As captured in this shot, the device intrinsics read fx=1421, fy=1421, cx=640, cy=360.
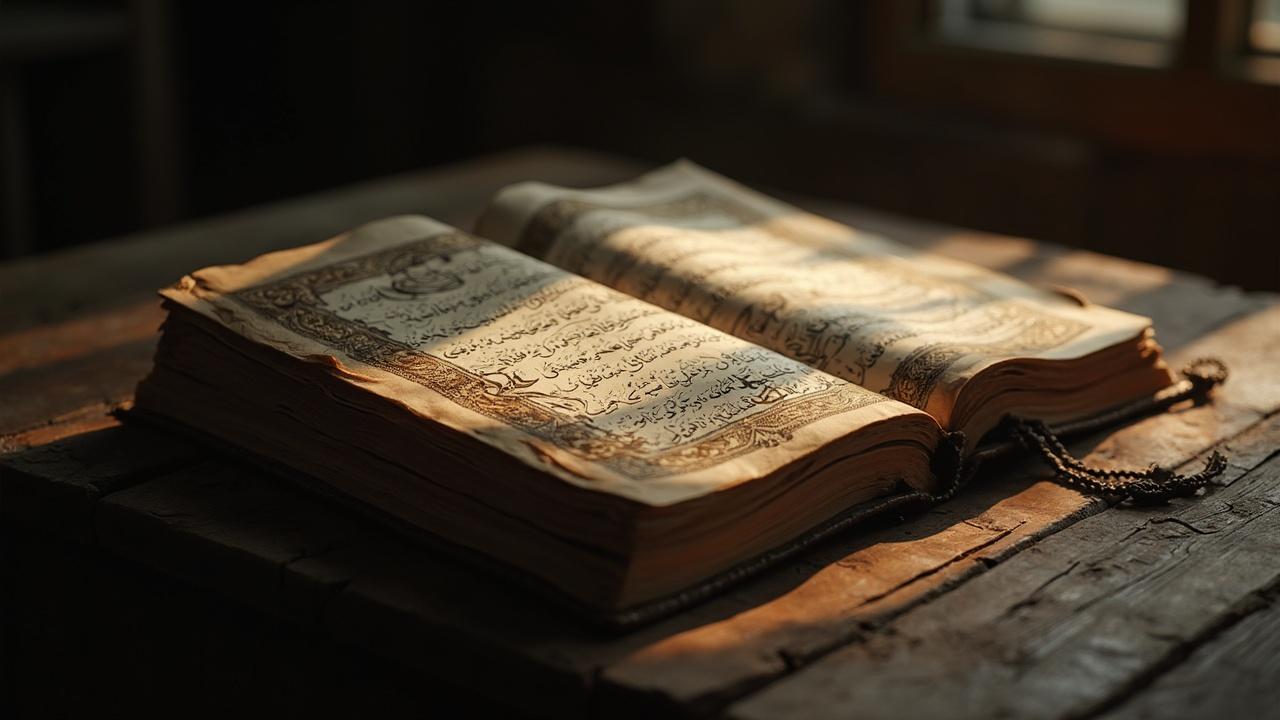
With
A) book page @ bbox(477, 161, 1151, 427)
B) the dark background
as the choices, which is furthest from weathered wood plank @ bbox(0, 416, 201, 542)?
the dark background

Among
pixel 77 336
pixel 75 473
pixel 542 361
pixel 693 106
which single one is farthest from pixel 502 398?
pixel 693 106

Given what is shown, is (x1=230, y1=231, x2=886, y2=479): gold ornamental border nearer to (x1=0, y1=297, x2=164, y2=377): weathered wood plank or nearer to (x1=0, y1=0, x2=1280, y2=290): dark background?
(x1=0, y1=297, x2=164, y2=377): weathered wood plank

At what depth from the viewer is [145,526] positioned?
1113 mm

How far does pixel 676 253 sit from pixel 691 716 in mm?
598

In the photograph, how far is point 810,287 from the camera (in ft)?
4.42

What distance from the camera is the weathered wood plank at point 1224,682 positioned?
34.3 inches

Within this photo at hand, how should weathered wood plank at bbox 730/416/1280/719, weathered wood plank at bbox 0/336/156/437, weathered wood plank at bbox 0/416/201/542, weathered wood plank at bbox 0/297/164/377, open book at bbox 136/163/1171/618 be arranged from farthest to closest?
1. weathered wood plank at bbox 0/297/164/377
2. weathered wood plank at bbox 0/336/156/437
3. weathered wood plank at bbox 0/416/201/542
4. open book at bbox 136/163/1171/618
5. weathered wood plank at bbox 730/416/1280/719

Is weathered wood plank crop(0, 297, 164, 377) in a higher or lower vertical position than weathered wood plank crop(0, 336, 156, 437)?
higher

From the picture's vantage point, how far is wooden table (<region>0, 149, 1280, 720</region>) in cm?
90

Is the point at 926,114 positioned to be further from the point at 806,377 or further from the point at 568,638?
the point at 568,638

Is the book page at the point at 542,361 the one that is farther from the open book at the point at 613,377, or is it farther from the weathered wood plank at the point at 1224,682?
the weathered wood plank at the point at 1224,682

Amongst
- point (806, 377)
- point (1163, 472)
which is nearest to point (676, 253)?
point (806, 377)

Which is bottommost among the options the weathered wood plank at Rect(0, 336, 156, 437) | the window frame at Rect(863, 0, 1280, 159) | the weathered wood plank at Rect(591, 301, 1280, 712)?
the weathered wood plank at Rect(591, 301, 1280, 712)

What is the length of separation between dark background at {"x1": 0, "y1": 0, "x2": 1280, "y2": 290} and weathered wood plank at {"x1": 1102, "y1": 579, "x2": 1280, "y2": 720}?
5.70 ft
